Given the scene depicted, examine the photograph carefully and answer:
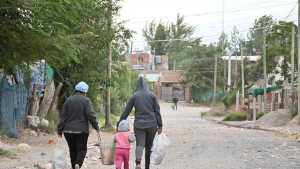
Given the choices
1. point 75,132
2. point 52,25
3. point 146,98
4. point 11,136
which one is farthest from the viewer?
point 11,136

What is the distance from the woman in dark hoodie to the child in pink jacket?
0.88 ft

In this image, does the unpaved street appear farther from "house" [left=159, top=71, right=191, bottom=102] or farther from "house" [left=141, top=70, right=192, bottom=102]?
"house" [left=159, top=71, right=191, bottom=102]

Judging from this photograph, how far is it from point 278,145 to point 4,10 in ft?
40.9

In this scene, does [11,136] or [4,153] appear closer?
[4,153]

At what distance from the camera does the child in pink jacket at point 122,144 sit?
39.2 ft

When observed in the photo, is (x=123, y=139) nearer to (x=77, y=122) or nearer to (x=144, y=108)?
(x=144, y=108)

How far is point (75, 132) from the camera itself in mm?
11648

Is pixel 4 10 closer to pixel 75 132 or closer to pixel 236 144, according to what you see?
pixel 75 132

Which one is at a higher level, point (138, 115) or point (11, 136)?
point (138, 115)

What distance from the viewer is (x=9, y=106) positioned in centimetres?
2122

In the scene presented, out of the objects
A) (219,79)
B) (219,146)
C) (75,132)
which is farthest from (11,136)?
(219,79)

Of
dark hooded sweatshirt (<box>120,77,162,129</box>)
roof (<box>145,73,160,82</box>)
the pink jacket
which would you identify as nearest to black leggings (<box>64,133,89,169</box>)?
the pink jacket

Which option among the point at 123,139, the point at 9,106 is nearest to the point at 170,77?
the point at 9,106

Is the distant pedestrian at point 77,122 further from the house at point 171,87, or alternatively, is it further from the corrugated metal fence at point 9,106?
the house at point 171,87
